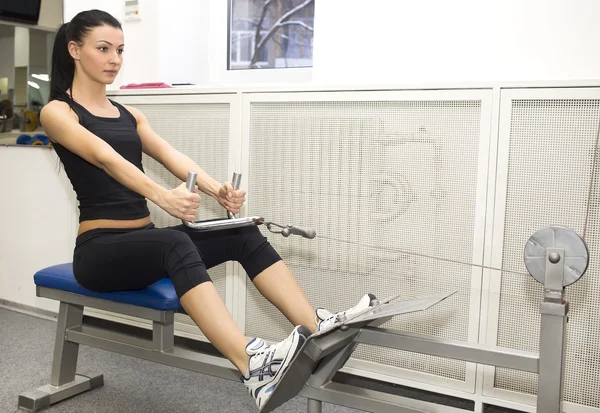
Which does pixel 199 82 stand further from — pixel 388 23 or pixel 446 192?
pixel 446 192

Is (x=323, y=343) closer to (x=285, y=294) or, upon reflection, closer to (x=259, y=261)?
(x=285, y=294)

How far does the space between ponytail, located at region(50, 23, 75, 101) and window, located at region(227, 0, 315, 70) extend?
109 centimetres

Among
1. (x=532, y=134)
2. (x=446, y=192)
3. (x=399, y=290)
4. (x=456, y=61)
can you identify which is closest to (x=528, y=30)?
(x=456, y=61)

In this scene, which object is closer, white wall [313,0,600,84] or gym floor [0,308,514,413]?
white wall [313,0,600,84]

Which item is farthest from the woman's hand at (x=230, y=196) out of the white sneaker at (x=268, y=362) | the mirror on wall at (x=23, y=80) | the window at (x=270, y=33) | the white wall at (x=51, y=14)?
the white wall at (x=51, y=14)

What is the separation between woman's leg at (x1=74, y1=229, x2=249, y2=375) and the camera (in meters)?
1.62

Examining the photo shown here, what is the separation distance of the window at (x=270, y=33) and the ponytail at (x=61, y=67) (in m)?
1.09

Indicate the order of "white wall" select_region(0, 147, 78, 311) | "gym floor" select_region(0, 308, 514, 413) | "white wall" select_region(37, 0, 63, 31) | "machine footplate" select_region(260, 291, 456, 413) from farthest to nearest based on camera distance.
A: 1. "white wall" select_region(37, 0, 63, 31)
2. "white wall" select_region(0, 147, 78, 311)
3. "gym floor" select_region(0, 308, 514, 413)
4. "machine footplate" select_region(260, 291, 456, 413)

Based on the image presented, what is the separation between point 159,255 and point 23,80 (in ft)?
6.23

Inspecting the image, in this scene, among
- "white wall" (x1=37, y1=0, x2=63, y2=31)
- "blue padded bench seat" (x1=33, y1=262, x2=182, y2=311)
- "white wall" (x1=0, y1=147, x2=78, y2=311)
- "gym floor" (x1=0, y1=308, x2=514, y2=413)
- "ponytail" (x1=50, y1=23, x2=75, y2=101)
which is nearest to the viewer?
"blue padded bench seat" (x1=33, y1=262, x2=182, y2=311)

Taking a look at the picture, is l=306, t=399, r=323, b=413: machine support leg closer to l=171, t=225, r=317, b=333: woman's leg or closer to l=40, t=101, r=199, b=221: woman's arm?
l=171, t=225, r=317, b=333: woman's leg

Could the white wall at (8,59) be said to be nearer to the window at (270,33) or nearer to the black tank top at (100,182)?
the window at (270,33)

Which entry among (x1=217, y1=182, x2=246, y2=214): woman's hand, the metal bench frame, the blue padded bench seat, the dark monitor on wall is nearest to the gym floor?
the metal bench frame

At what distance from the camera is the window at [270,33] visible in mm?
2861
